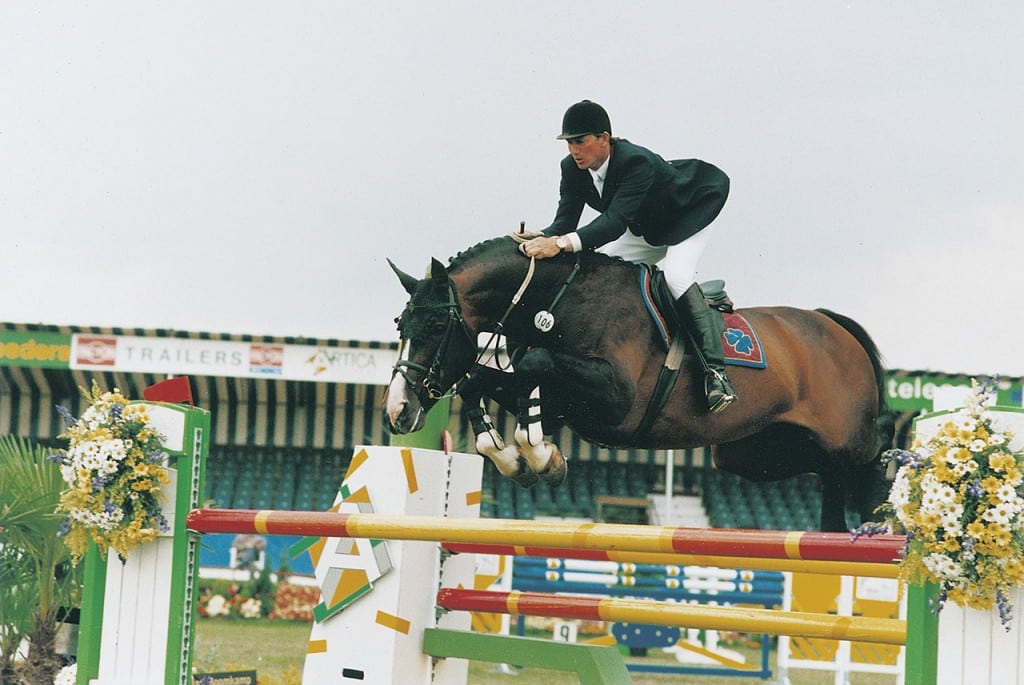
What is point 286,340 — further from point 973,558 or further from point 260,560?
point 973,558

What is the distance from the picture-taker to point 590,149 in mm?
3244

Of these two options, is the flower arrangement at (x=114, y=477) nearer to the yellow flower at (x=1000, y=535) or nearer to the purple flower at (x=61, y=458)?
the purple flower at (x=61, y=458)

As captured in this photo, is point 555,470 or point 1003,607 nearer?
point 1003,607

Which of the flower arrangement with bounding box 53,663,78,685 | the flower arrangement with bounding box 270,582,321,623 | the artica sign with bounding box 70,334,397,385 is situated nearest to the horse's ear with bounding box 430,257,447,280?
the flower arrangement with bounding box 53,663,78,685

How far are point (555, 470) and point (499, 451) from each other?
0.16 metres

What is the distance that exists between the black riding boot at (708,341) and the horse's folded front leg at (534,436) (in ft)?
1.50

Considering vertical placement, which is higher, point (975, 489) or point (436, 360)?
point (436, 360)

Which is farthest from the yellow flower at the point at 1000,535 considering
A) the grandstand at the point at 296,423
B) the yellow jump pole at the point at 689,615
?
the grandstand at the point at 296,423

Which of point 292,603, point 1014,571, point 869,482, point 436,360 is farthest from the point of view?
point 292,603

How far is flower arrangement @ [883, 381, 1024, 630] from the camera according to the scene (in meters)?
2.21

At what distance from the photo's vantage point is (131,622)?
3.26 metres

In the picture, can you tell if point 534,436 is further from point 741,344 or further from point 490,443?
point 741,344

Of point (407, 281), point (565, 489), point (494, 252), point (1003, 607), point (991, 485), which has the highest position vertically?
point (494, 252)

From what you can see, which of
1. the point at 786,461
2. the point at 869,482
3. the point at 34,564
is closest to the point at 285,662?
the point at 34,564
